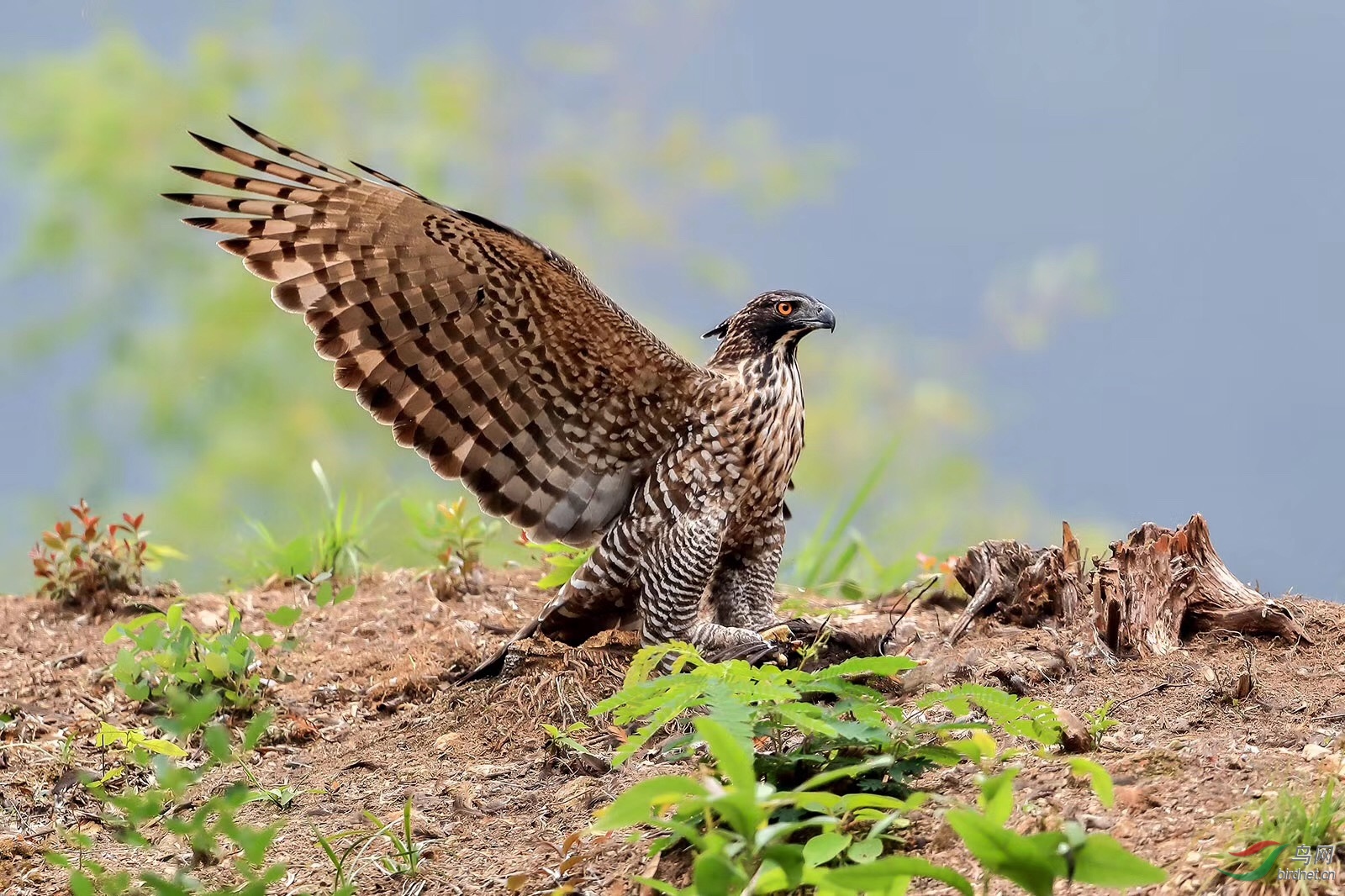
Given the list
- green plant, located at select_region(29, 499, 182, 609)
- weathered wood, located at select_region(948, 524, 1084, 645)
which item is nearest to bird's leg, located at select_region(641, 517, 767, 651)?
weathered wood, located at select_region(948, 524, 1084, 645)

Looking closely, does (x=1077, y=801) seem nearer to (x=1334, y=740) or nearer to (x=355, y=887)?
(x=1334, y=740)

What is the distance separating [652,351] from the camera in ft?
14.3

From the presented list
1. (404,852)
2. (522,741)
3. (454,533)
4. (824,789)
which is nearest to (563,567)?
(454,533)

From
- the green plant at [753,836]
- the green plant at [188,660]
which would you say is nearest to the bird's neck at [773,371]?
the green plant at [188,660]

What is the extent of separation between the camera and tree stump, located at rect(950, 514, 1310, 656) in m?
4.12

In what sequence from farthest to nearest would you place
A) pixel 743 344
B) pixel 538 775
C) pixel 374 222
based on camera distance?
1. pixel 743 344
2. pixel 374 222
3. pixel 538 775

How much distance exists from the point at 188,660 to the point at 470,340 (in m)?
1.50

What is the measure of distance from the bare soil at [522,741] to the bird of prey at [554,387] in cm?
40

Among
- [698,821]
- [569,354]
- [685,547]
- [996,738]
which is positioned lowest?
[698,821]

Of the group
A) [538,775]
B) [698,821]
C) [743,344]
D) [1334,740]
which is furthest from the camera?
[743,344]

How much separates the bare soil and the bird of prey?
404 millimetres

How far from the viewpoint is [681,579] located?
173 inches

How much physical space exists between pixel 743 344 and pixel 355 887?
2355mm

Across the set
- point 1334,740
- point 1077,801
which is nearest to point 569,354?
point 1077,801
